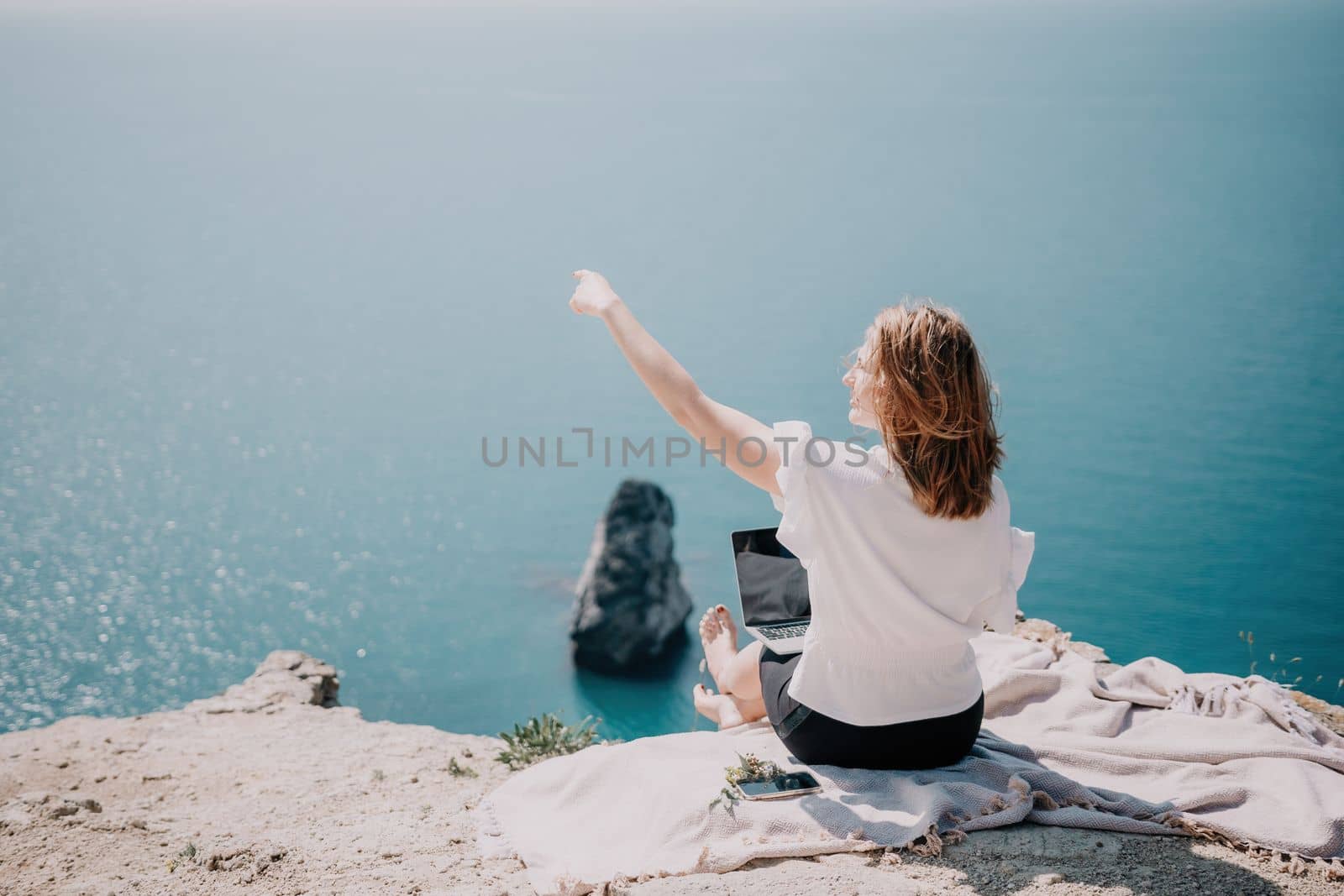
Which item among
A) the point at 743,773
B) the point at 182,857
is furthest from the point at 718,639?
the point at 182,857

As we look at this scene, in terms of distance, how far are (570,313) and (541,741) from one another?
119ft

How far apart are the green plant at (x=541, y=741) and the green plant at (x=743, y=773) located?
4.96 feet

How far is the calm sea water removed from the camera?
21.9 m

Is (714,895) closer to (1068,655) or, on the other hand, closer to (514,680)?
(1068,655)

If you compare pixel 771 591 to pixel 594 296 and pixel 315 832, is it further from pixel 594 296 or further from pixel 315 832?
pixel 315 832

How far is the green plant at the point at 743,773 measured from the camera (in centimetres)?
255

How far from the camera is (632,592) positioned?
64.4 ft

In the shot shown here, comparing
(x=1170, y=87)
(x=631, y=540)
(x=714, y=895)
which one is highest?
(x=1170, y=87)

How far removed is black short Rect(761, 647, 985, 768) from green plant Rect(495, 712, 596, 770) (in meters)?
1.58

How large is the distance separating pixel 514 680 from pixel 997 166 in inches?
1193

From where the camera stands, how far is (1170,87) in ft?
137

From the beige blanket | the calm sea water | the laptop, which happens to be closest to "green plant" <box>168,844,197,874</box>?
the beige blanket

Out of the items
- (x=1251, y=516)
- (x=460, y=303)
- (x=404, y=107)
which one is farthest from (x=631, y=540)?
(x=404, y=107)

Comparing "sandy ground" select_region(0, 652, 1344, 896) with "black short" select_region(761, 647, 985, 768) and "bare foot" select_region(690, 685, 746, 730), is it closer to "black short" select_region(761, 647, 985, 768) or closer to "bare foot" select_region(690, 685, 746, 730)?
"black short" select_region(761, 647, 985, 768)
